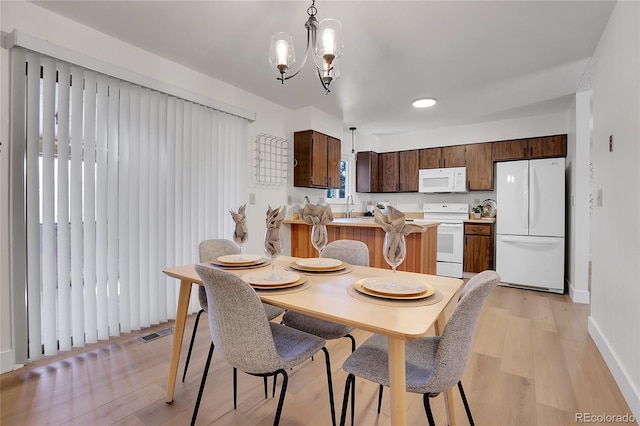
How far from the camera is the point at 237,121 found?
10.6ft

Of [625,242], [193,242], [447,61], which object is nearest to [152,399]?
[193,242]

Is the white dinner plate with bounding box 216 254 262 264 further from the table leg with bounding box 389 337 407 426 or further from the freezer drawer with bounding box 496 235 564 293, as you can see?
the freezer drawer with bounding box 496 235 564 293

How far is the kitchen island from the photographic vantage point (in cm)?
296

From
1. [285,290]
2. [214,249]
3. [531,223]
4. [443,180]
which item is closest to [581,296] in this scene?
[531,223]

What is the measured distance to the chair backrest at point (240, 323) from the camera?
1.05 metres

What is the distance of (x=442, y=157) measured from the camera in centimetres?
480

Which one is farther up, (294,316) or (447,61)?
(447,61)

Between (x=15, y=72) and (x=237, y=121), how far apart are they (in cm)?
169

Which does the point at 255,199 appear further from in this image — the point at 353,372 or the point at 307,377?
the point at 353,372

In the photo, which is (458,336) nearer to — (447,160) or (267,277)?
(267,277)

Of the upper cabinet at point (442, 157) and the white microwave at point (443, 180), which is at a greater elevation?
the upper cabinet at point (442, 157)

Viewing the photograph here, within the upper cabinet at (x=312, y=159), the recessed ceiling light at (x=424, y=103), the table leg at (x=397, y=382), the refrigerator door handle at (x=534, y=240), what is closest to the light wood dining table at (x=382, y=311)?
the table leg at (x=397, y=382)

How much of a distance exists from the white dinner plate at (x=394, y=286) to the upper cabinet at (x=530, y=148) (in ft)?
12.8

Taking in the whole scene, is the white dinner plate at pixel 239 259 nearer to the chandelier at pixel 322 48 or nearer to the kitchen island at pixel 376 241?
the chandelier at pixel 322 48
